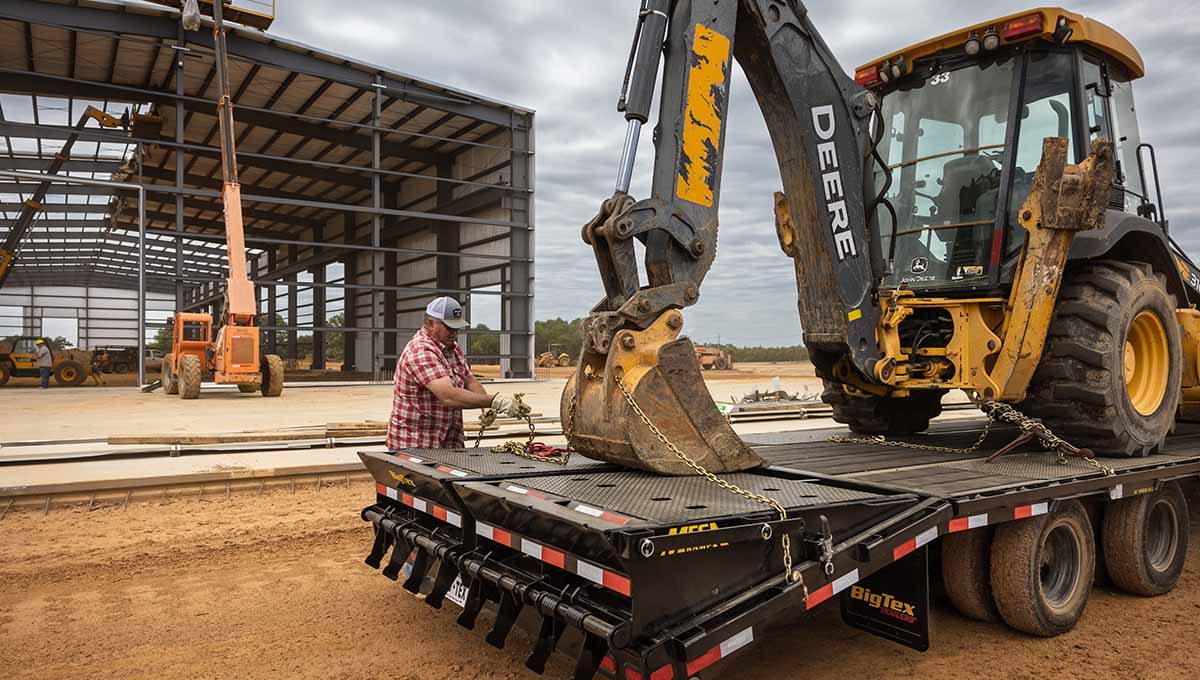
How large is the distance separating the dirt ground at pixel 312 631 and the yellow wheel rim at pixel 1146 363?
1.25m

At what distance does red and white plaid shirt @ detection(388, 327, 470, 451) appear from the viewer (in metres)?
5.41

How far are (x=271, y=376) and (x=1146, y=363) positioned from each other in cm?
1704

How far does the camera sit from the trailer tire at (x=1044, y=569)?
168 inches

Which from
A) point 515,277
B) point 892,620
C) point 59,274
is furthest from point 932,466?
point 59,274

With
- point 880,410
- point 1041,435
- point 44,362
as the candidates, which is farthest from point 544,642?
point 44,362

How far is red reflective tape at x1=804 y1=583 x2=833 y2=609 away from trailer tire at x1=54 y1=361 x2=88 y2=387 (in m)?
27.9

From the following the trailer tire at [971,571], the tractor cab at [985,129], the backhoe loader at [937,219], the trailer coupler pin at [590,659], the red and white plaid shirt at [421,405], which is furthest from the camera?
the tractor cab at [985,129]

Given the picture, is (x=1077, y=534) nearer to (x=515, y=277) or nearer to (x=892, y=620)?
(x=892, y=620)

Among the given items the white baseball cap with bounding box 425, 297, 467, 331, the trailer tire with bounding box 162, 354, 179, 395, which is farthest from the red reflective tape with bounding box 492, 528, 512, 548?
the trailer tire with bounding box 162, 354, 179, 395

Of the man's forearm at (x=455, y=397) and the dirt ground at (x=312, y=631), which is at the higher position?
the man's forearm at (x=455, y=397)

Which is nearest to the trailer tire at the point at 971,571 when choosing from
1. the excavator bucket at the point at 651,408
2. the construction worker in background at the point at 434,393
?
the excavator bucket at the point at 651,408

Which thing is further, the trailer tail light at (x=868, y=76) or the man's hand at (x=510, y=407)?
the trailer tail light at (x=868, y=76)

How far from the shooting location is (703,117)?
4.31m

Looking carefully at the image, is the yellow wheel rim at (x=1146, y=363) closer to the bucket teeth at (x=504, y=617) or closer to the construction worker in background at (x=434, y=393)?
the construction worker in background at (x=434, y=393)
